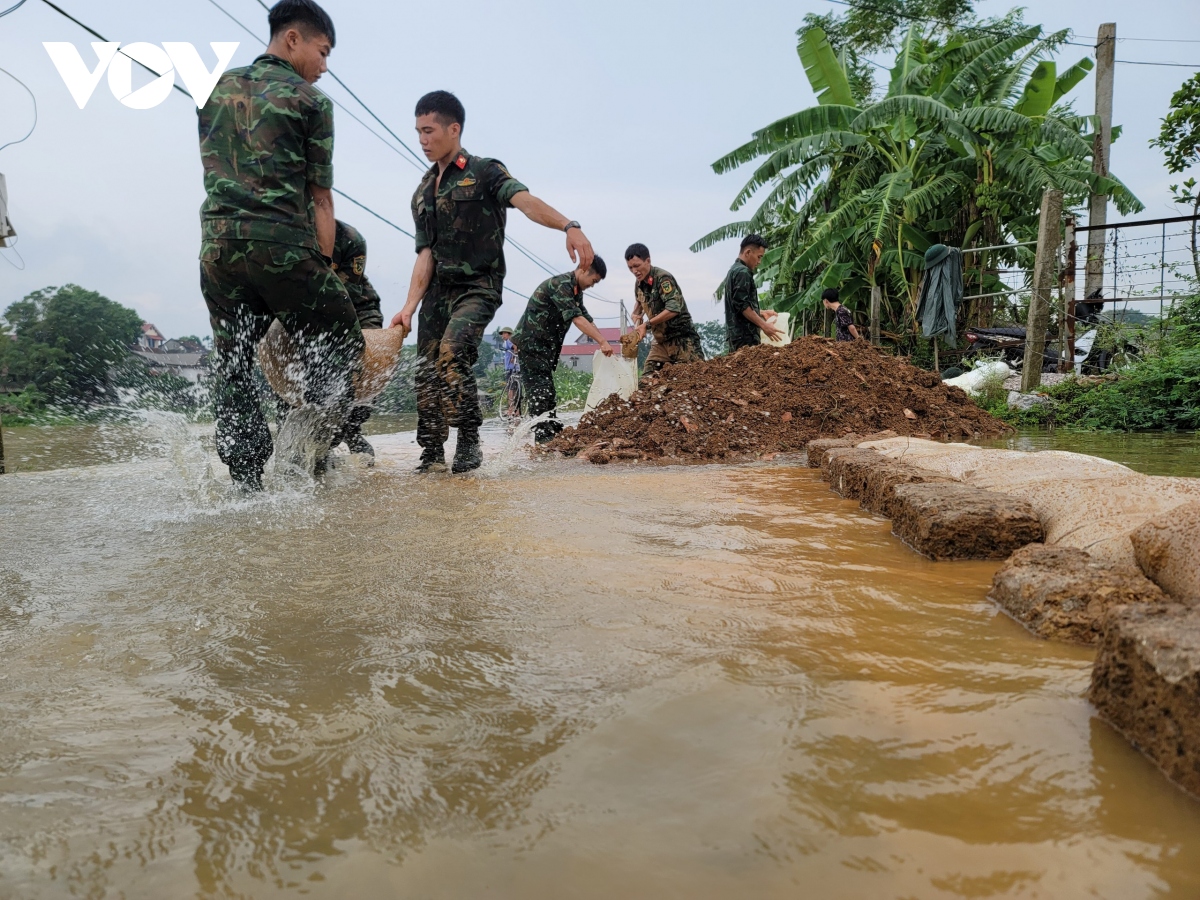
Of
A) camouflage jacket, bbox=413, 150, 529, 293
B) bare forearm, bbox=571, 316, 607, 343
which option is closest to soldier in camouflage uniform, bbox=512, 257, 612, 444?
bare forearm, bbox=571, 316, 607, 343

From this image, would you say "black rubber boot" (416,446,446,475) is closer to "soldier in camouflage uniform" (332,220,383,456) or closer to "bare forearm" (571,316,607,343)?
"soldier in camouflage uniform" (332,220,383,456)

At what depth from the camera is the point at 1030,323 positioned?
8859mm

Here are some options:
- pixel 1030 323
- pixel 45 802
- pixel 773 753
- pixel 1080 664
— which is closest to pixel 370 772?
pixel 45 802

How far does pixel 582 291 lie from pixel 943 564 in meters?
5.39

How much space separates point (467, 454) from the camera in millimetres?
4891

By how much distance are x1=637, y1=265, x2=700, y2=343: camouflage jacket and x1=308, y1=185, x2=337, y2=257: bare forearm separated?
476cm

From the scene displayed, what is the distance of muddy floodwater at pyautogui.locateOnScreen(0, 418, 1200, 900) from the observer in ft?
2.94

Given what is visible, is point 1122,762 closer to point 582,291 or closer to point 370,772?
point 370,772

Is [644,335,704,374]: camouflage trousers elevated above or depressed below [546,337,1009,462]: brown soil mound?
above

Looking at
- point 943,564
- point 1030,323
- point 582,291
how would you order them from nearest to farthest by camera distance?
point 943,564, point 582,291, point 1030,323

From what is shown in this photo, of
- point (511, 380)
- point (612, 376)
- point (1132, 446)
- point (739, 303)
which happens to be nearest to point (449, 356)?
point (612, 376)

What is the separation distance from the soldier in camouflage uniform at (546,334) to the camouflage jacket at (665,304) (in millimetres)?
1153

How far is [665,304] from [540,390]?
1.89 metres

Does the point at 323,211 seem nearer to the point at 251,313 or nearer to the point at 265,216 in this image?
the point at 265,216
